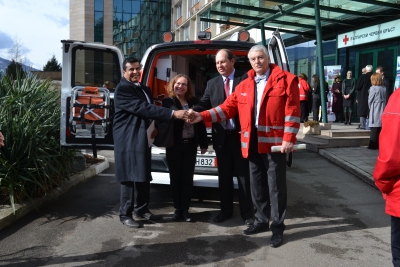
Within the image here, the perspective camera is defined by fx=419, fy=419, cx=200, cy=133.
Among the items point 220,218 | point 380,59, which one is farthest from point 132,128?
point 380,59

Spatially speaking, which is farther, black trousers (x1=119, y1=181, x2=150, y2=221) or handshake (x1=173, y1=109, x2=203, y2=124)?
black trousers (x1=119, y1=181, x2=150, y2=221)

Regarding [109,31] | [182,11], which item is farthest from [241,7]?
[109,31]

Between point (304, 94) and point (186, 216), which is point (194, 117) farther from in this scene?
point (304, 94)

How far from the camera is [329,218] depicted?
4949 mm

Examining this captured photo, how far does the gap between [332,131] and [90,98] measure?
715cm

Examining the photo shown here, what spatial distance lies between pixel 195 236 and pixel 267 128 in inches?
52.3

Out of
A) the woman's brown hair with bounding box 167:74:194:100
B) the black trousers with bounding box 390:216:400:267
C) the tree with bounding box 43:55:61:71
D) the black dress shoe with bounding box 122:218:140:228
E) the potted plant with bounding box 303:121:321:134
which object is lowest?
the black dress shoe with bounding box 122:218:140:228

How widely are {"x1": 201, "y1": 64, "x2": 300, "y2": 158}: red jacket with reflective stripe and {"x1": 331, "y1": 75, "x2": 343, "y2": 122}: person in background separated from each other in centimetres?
1047

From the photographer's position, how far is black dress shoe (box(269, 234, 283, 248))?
3986 mm

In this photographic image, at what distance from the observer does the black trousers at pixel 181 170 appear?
188 inches

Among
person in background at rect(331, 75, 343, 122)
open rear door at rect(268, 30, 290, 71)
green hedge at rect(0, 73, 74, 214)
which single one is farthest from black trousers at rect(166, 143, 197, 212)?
person in background at rect(331, 75, 343, 122)

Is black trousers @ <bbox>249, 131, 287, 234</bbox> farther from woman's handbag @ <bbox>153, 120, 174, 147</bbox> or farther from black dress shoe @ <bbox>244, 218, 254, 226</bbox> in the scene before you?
woman's handbag @ <bbox>153, 120, 174, 147</bbox>

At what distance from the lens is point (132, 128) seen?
4.51 meters

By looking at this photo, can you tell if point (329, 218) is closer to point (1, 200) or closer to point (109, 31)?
point (1, 200)
